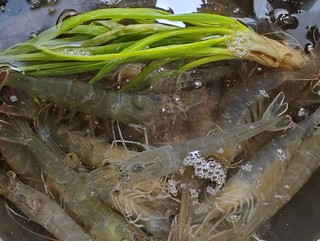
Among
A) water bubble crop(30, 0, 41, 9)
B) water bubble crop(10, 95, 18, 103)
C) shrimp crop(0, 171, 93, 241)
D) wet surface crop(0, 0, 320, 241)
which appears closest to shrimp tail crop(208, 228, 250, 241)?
wet surface crop(0, 0, 320, 241)

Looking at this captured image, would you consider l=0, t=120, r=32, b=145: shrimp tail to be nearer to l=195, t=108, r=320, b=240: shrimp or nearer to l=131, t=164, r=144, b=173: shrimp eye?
l=131, t=164, r=144, b=173: shrimp eye

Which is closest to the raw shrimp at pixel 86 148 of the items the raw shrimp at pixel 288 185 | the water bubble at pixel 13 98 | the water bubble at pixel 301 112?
the water bubble at pixel 13 98

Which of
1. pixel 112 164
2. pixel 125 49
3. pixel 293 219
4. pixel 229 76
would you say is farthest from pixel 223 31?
pixel 293 219

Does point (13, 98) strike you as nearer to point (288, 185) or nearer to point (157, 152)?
point (157, 152)

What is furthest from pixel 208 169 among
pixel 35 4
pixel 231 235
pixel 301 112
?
pixel 35 4

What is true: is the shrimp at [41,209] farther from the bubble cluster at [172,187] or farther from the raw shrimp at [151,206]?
the bubble cluster at [172,187]

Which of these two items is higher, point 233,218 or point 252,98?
point 252,98

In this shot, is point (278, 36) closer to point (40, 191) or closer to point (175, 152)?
point (175, 152)
